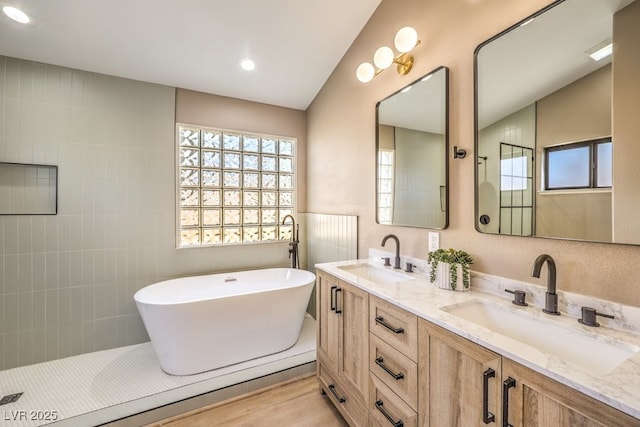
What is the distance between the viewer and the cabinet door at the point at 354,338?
1413 mm

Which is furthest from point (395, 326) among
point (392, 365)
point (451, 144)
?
point (451, 144)

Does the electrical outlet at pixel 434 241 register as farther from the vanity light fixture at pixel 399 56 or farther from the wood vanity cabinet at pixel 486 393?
the vanity light fixture at pixel 399 56

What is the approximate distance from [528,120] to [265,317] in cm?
214

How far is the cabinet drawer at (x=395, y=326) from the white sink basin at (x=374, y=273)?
42cm

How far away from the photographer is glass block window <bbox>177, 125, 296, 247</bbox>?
280 centimetres

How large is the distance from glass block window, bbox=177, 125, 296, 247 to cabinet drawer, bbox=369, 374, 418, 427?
7.06 ft

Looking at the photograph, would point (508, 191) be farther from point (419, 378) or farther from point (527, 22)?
point (419, 378)

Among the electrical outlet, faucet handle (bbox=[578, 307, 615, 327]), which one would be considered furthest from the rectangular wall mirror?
faucet handle (bbox=[578, 307, 615, 327])

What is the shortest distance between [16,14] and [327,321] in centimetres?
301

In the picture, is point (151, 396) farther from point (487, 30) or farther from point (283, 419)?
point (487, 30)

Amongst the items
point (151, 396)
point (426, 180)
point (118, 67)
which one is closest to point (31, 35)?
point (118, 67)

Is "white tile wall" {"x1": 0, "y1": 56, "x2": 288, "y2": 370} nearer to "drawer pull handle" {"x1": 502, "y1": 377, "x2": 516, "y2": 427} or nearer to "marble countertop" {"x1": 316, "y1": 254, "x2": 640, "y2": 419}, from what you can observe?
"marble countertop" {"x1": 316, "y1": 254, "x2": 640, "y2": 419}

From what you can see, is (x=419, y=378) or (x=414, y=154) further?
(x=414, y=154)

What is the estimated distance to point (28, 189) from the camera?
223cm
